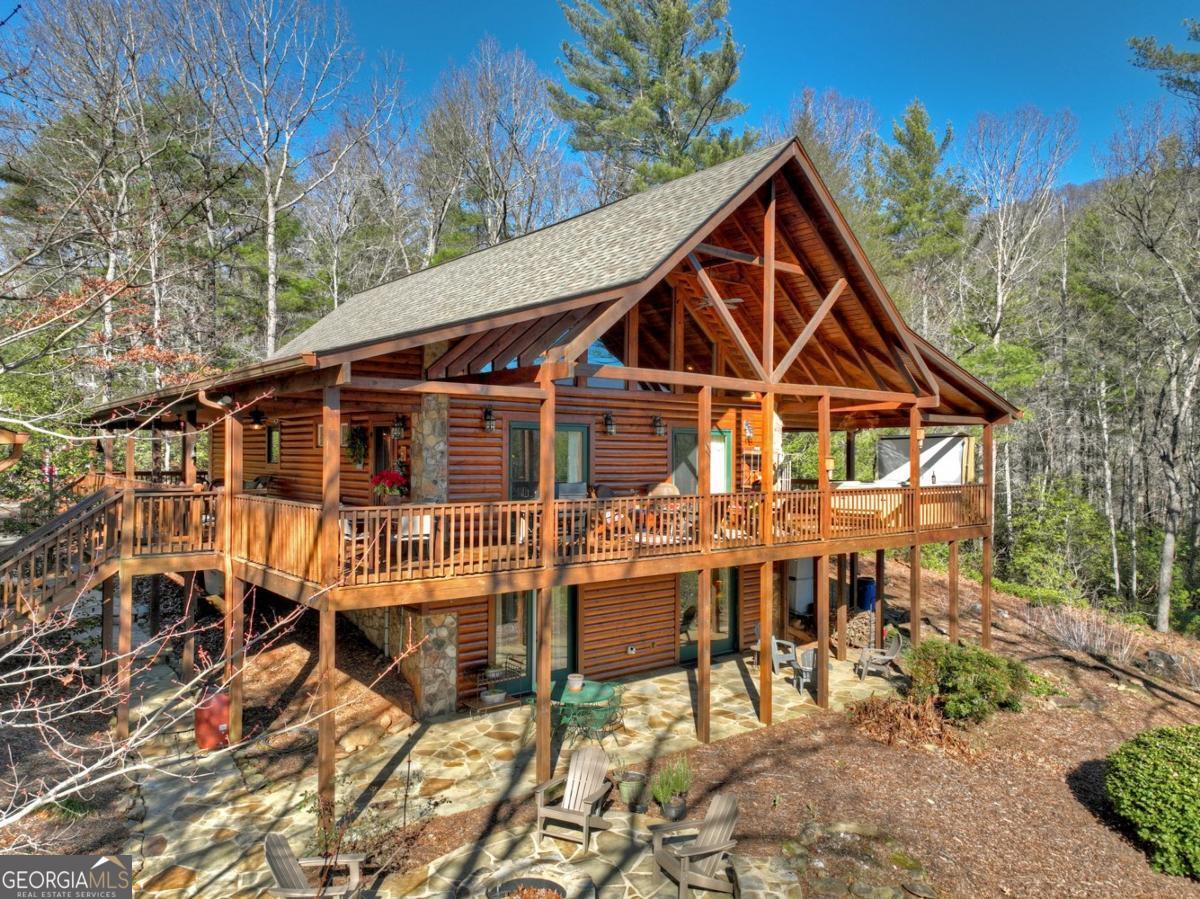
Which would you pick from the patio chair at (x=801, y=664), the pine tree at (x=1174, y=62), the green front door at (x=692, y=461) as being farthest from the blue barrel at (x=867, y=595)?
the pine tree at (x=1174, y=62)

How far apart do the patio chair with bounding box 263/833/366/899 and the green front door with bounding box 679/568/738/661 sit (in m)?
9.75

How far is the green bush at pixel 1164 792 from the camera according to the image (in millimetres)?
8320

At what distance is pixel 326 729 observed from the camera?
27.4 ft

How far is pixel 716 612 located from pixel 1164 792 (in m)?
9.01

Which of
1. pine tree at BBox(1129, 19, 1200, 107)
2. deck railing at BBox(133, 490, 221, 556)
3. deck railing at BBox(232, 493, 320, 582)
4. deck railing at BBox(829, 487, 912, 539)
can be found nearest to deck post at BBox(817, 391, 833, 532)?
deck railing at BBox(829, 487, 912, 539)

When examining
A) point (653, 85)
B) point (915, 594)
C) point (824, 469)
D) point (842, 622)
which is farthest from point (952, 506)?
point (653, 85)

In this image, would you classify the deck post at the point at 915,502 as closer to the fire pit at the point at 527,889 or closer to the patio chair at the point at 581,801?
the patio chair at the point at 581,801

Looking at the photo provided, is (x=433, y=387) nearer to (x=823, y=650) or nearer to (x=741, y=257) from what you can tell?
(x=741, y=257)

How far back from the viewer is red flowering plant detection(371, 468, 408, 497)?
38.1 ft

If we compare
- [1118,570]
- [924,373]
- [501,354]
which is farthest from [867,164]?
[501,354]

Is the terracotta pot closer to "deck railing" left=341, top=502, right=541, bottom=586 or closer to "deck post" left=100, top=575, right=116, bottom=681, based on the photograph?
"deck railing" left=341, top=502, right=541, bottom=586

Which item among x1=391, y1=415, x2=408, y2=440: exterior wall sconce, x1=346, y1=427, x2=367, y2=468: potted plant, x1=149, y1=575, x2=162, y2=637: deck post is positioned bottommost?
x1=149, y1=575, x2=162, y2=637: deck post

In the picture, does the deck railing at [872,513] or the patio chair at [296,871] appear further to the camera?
the deck railing at [872,513]

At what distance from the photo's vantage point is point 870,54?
129 ft
